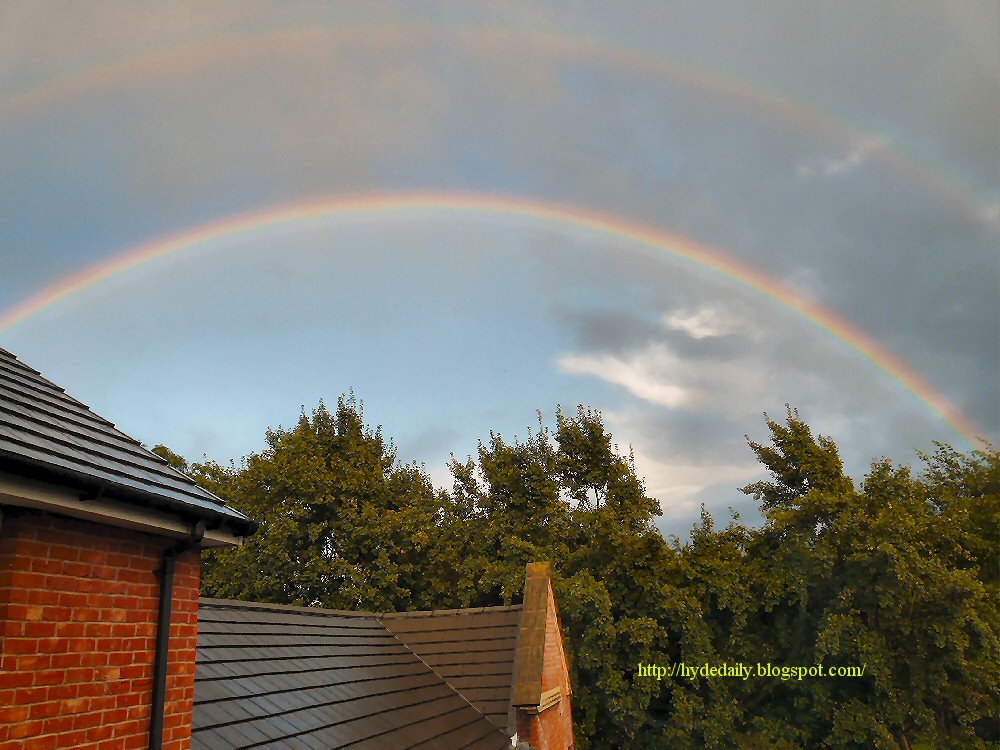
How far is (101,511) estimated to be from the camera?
3.79m

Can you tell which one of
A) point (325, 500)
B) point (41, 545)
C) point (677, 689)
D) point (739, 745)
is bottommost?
point (739, 745)

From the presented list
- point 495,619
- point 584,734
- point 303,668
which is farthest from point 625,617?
point 303,668

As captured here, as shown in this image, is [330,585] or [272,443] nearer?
[330,585]

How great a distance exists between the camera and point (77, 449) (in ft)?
13.7

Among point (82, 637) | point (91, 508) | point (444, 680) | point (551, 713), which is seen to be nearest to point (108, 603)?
point (82, 637)

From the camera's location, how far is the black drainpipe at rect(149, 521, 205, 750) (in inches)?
166

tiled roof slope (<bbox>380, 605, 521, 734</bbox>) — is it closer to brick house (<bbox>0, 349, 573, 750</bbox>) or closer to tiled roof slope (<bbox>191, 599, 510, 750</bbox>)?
tiled roof slope (<bbox>191, 599, 510, 750</bbox>)

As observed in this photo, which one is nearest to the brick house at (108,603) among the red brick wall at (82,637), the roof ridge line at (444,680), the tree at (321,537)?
the red brick wall at (82,637)

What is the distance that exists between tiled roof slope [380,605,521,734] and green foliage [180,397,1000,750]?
35.5 feet

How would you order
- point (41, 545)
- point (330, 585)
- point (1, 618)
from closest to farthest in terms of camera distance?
point (1, 618) < point (41, 545) < point (330, 585)

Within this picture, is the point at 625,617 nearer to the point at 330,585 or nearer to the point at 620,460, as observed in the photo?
the point at 620,460

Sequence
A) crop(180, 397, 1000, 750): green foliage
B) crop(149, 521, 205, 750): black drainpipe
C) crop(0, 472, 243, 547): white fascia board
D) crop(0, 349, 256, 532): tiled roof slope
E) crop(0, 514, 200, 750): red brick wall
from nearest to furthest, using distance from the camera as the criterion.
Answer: crop(0, 472, 243, 547): white fascia board, crop(0, 514, 200, 750): red brick wall, crop(0, 349, 256, 532): tiled roof slope, crop(149, 521, 205, 750): black drainpipe, crop(180, 397, 1000, 750): green foliage

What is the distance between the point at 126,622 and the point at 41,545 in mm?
837

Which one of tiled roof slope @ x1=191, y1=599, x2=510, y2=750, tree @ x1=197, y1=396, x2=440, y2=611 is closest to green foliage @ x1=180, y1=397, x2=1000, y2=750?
tree @ x1=197, y1=396, x2=440, y2=611
